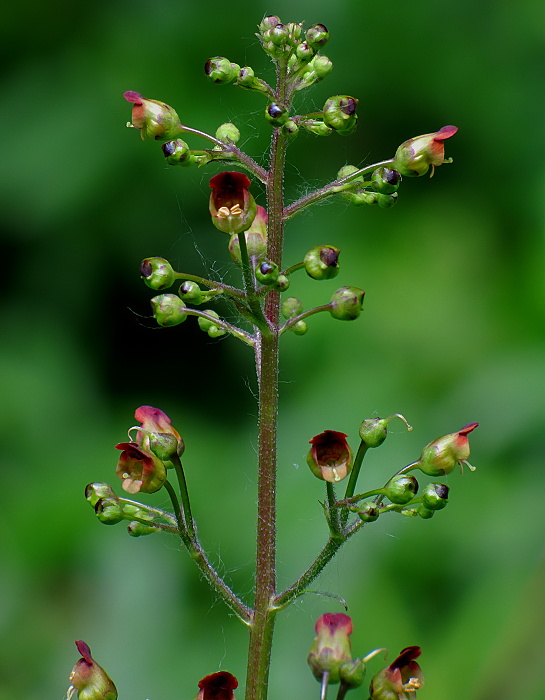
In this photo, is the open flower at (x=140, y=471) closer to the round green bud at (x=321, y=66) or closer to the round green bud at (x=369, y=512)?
the round green bud at (x=369, y=512)

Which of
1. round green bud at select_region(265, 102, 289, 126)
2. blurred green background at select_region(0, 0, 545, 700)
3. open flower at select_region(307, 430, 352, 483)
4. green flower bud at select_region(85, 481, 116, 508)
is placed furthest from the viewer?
blurred green background at select_region(0, 0, 545, 700)

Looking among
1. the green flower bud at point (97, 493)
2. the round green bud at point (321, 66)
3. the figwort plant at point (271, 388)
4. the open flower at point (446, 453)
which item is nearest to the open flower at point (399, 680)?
the figwort plant at point (271, 388)

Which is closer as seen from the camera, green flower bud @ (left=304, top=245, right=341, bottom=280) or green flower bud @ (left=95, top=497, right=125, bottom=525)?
green flower bud @ (left=304, top=245, right=341, bottom=280)

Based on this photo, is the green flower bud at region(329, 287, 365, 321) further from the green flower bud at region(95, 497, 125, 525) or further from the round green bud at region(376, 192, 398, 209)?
the green flower bud at region(95, 497, 125, 525)

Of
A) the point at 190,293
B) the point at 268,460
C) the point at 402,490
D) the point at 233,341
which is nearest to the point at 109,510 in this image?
the point at 268,460

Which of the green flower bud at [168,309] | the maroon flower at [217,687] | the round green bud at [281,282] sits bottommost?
the maroon flower at [217,687]

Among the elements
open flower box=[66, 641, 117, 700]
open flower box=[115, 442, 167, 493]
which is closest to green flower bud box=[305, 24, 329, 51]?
open flower box=[115, 442, 167, 493]
